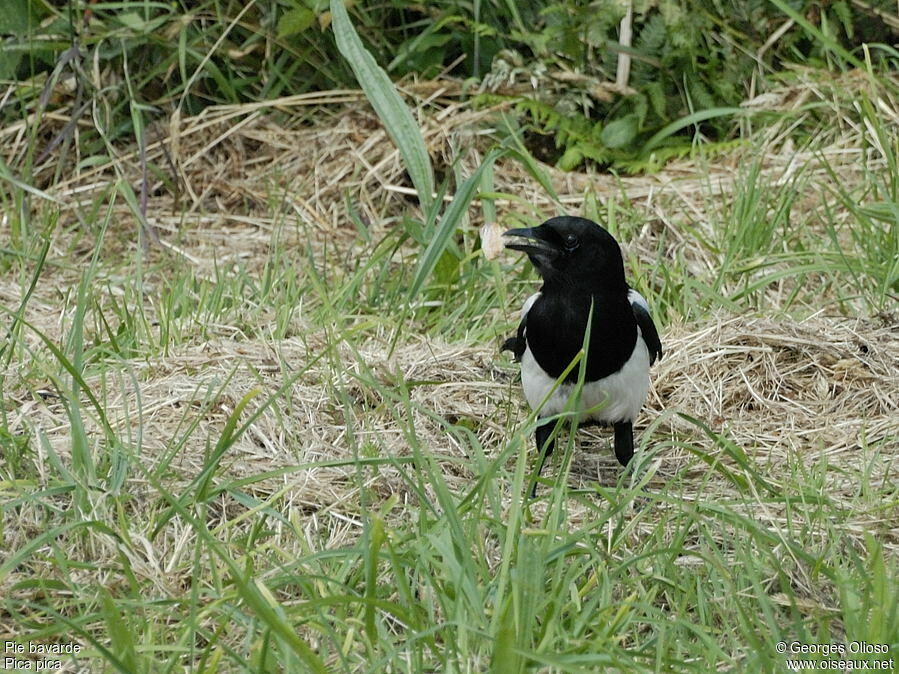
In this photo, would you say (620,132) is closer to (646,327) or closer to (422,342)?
(422,342)

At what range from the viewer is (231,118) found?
18.5 feet

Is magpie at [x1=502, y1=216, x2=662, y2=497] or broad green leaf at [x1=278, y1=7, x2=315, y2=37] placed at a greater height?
broad green leaf at [x1=278, y1=7, x2=315, y2=37]

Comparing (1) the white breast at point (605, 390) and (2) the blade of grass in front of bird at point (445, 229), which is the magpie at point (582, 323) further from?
(2) the blade of grass in front of bird at point (445, 229)

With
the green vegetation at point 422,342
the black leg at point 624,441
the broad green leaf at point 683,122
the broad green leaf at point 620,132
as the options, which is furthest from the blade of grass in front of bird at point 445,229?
the broad green leaf at point 620,132

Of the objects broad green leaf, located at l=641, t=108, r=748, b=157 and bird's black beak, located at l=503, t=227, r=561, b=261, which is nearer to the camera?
bird's black beak, located at l=503, t=227, r=561, b=261

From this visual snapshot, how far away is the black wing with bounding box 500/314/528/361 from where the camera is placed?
141 inches

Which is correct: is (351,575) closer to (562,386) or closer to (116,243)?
(562,386)

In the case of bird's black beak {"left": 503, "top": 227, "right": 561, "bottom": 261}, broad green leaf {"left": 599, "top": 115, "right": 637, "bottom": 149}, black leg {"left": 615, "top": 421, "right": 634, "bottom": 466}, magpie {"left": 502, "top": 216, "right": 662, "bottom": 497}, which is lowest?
broad green leaf {"left": 599, "top": 115, "right": 637, "bottom": 149}

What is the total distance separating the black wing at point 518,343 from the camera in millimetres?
3577

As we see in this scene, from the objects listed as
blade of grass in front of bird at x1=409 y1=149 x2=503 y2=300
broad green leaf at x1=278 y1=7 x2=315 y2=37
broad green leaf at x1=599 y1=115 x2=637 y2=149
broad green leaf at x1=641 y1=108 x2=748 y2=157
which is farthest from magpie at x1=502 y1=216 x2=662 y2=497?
Answer: broad green leaf at x1=278 y1=7 x2=315 y2=37

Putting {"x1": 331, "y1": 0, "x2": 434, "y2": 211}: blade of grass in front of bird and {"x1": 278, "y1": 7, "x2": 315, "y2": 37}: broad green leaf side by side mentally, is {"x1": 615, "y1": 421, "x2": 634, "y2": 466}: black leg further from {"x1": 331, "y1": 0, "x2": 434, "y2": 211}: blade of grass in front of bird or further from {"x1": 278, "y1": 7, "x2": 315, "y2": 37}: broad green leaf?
{"x1": 278, "y1": 7, "x2": 315, "y2": 37}: broad green leaf

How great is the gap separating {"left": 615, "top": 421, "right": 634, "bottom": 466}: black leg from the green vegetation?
0.08 m

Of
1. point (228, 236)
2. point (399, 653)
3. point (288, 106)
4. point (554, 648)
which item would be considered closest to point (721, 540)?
point (554, 648)

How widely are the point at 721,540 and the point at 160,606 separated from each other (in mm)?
1179
